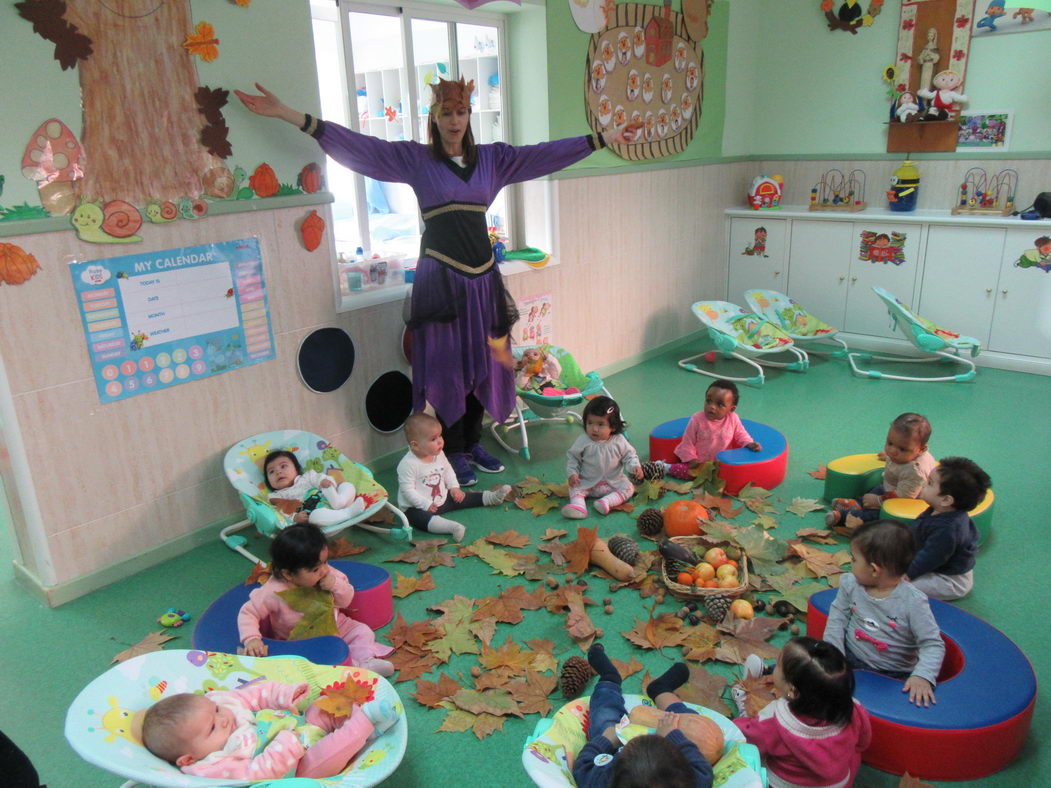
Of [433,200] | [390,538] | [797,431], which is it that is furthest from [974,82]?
[390,538]

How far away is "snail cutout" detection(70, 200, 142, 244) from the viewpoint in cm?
315

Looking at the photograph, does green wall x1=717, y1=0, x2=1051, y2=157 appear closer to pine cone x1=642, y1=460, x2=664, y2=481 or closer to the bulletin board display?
pine cone x1=642, y1=460, x2=664, y2=481

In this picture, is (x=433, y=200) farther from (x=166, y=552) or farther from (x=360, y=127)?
(x=166, y=552)

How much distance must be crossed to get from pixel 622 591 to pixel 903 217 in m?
4.35

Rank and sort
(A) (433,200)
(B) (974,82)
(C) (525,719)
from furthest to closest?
(B) (974,82) < (A) (433,200) < (C) (525,719)

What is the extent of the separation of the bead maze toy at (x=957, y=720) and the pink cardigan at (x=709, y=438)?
1896 millimetres

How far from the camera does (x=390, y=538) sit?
12.6 ft

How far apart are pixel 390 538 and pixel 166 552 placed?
1.03 meters

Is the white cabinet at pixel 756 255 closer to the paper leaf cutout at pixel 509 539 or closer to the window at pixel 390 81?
the window at pixel 390 81

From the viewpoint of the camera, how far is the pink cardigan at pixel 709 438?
14.0 ft

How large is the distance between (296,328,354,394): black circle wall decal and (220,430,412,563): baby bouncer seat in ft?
1.11

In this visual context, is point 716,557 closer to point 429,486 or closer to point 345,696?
point 429,486

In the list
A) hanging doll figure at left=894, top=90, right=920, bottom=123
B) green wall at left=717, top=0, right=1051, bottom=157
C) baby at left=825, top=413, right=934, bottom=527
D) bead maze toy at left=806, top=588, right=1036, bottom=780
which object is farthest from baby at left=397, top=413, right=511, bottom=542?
hanging doll figure at left=894, top=90, right=920, bottom=123

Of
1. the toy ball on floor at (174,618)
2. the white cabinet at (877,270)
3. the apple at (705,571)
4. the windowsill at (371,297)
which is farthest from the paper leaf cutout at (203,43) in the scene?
the white cabinet at (877,270)
